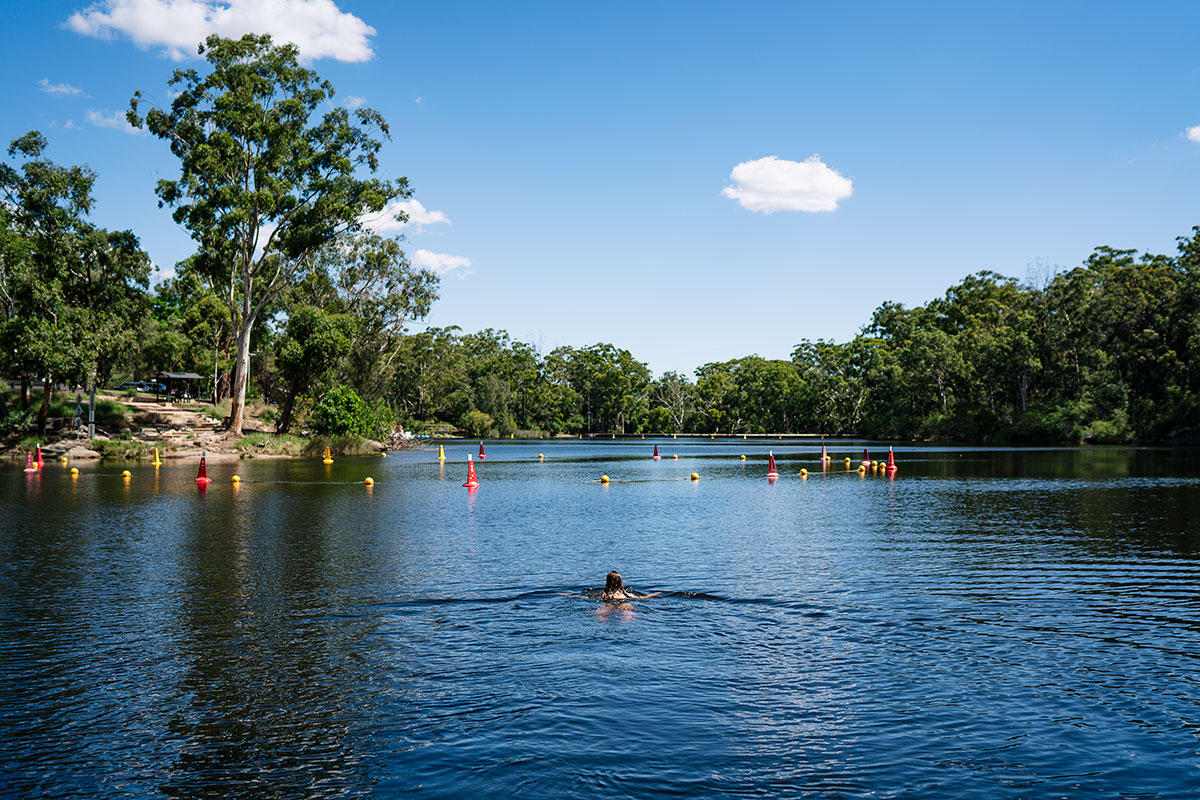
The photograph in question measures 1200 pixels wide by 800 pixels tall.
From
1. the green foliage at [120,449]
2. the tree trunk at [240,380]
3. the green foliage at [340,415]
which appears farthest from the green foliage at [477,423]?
the green foliage at [120,449]

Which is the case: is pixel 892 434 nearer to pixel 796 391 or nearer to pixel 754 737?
pixel 796 391

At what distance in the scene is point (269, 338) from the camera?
300 ft

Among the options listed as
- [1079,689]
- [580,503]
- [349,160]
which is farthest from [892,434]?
[1079,689]

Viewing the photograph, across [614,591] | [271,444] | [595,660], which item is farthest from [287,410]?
[595,660]

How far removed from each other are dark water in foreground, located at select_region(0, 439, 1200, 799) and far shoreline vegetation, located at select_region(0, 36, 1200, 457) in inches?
1696

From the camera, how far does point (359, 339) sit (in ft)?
302

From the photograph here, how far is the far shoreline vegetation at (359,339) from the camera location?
5994cm

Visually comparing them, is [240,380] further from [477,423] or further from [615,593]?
[477,423]

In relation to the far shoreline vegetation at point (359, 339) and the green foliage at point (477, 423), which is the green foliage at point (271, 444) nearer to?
the far shoreline vegetation at point (359, 339)

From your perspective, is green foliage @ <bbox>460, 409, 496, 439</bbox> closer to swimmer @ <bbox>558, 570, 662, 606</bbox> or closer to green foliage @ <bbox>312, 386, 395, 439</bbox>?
green foliage @ <bbox>312, 386, 395, 439</bbox>

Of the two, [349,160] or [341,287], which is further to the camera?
[341,287]


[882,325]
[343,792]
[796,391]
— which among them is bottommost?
[343,792]

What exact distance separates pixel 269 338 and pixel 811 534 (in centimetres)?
8005

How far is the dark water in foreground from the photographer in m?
7.76
